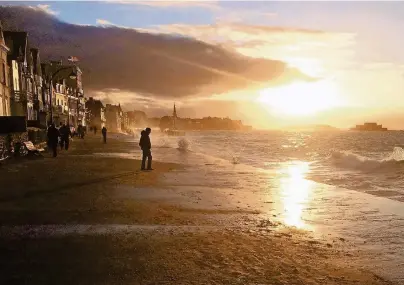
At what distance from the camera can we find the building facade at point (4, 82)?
126 ft

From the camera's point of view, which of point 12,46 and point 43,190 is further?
point 12,46

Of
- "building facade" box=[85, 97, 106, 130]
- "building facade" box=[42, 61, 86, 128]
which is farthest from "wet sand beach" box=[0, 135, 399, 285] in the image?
"building facade" box=[85, 97, 106, 130]

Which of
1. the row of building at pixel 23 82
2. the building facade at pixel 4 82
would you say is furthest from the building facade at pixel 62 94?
the building facade at pixel 4 82

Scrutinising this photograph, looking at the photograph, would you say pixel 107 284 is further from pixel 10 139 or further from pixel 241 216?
pixel 10 139

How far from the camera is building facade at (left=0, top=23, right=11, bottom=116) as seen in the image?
126 feet

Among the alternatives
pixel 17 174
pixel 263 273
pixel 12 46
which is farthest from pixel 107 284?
pixel 12 46

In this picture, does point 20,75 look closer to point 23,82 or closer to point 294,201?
point 23,82

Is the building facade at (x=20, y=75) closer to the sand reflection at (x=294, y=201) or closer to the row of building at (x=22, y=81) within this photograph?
the row of building at (x=22, y=81)

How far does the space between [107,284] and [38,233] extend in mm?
3234

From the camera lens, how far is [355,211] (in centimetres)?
1182

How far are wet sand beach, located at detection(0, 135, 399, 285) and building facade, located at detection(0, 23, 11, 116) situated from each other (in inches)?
1174

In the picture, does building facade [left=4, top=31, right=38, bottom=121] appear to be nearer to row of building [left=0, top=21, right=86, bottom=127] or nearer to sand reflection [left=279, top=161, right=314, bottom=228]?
row of building [left=0, top=21, right=86, bottom=127]

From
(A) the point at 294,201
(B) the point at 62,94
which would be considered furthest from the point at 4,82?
(B) the point at 62,94

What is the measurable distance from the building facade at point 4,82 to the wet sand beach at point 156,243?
29.8m
